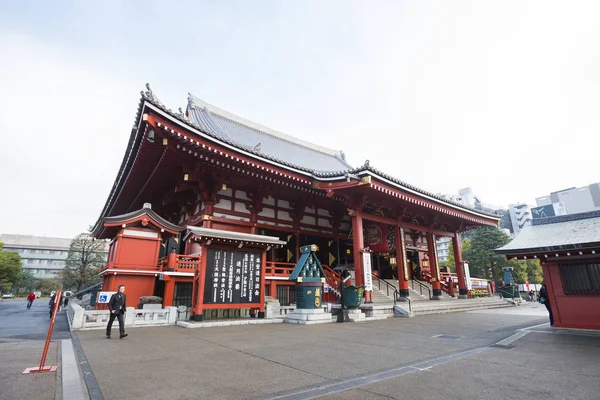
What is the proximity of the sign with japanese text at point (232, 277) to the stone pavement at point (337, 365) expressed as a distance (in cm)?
296

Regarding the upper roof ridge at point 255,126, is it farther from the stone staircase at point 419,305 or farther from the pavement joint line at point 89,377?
the pavement joint line at point 89,377

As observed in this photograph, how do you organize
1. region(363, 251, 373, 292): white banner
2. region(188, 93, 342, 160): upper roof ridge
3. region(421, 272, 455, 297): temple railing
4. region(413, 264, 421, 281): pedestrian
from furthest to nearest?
1. region(188, 93, 342, 160): upper roof ridge
2. region(413, 264, 421, 281): pedestrian
3. region(421, 272, 455, 297): temple railing
4. region(363, 251, 373, 292): white banner

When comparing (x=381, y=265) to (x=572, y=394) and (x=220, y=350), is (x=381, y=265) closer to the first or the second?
(x=220, y=350)

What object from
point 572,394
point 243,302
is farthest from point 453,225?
point 572,394

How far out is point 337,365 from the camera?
476 centimetres

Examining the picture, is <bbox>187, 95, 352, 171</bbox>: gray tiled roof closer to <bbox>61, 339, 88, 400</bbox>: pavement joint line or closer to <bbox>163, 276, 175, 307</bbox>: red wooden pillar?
<bbox>163, 276, 175, 307</bbox>: red wooden pillar

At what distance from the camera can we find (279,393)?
3.48 m

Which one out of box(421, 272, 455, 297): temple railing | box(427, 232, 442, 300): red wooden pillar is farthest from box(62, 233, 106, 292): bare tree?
box(427, 232, 442, 300): red wooden pillar

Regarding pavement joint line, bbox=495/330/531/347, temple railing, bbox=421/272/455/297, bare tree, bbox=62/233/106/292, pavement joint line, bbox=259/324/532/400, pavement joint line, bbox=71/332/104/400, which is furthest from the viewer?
bare tree, bbox=62/233/106/292

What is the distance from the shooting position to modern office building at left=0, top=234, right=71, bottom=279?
75688mm

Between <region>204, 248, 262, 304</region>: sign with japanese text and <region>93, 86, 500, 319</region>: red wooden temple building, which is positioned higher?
<region>93, 86, 500, 319</region>: red wooden temple building

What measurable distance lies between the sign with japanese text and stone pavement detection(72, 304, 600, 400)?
2960mm

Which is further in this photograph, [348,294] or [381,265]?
[381,265]

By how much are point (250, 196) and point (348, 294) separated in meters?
6.79
